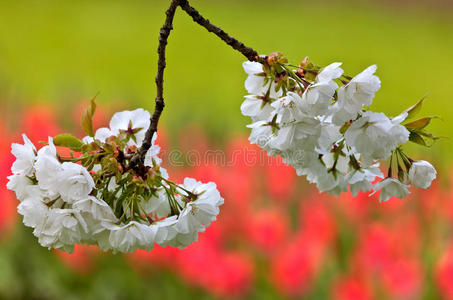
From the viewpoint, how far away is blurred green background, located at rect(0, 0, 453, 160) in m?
4.43

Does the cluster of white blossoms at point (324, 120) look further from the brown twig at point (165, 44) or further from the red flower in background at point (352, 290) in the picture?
the red flower in background at point (352, 290)

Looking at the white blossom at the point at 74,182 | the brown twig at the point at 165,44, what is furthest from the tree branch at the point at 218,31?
the white blossom at the point at 74,182

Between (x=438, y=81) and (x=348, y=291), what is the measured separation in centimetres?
365

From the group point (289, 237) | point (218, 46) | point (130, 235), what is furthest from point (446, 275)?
point (218, 46)

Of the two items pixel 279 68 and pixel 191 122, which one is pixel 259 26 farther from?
pixel 279 68

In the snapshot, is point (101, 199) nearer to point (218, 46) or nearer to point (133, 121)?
Answer: point (133, 121)

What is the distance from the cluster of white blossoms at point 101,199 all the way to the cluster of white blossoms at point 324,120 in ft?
0.40

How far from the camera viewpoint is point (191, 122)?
108 inches

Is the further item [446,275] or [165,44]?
[446,275]

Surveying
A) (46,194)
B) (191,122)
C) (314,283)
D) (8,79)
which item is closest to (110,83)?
(8,79)

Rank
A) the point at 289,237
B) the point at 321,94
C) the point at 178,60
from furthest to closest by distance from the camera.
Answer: the point at 178,60
the point at 289,237
the point at 321,94

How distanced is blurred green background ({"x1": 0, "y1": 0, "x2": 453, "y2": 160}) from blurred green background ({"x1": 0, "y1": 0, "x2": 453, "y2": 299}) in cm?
1

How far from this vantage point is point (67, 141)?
71 centimetres

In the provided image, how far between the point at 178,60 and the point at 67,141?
4614 mm
